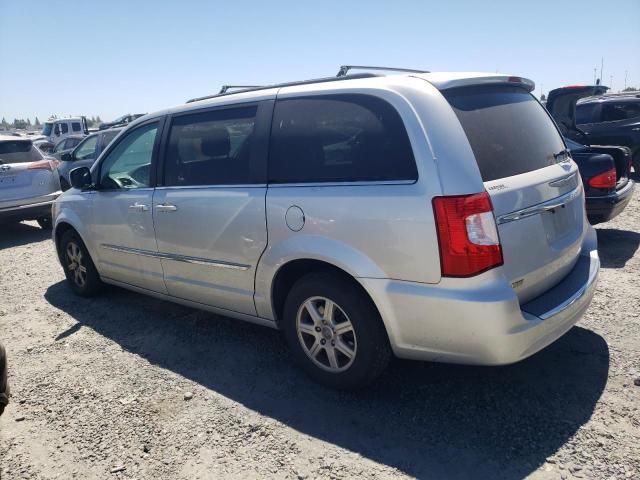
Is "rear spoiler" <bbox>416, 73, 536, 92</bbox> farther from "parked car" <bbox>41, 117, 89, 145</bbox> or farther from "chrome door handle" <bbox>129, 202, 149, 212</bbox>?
"parked car" <bbox>41, 117, 89, 145</bbox>

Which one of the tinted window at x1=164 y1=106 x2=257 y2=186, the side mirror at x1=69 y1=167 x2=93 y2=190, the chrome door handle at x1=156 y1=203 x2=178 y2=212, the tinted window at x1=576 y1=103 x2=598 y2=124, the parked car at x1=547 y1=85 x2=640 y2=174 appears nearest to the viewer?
the tinted window at x1=164 y1=106 x2=257 y2=186

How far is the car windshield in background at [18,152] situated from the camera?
8445 mm

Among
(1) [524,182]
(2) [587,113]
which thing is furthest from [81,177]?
(2) [587,113]

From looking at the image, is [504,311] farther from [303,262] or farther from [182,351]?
[182,351]

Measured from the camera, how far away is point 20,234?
9312mm

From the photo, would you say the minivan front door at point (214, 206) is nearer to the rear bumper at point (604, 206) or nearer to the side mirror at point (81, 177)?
the side mirror at point (81, 177)

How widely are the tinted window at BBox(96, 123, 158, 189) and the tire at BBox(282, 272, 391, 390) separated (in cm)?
195

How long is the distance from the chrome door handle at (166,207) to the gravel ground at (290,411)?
1.10 meters

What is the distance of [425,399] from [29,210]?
786 cm

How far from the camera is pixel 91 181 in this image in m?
4.78

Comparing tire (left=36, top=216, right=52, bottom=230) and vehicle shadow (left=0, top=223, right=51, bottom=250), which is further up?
tire (left=36, top=216, right=52, bottom=230)

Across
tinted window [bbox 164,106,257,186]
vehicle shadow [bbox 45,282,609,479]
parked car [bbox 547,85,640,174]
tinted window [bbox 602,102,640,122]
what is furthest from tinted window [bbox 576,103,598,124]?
tinted window [bbox 164,106,257,186]

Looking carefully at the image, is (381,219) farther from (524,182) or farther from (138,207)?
(138,207)

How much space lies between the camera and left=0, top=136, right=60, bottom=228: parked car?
8219mm
